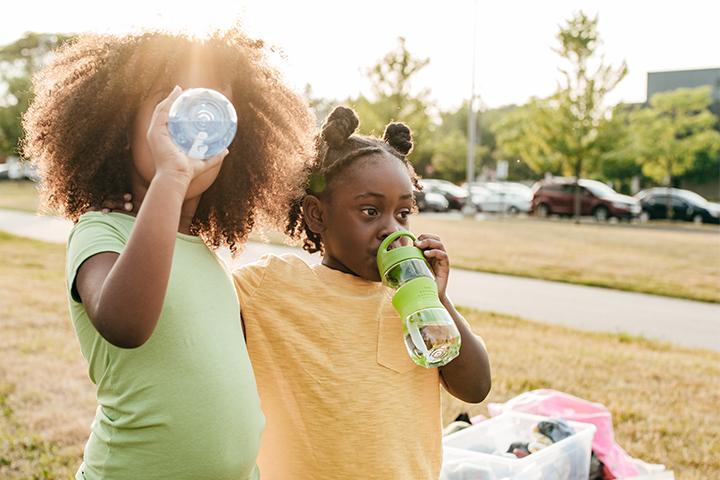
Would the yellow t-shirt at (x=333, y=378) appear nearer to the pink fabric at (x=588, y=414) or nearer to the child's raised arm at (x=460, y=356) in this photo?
the child's raised arm at (x=460, y=356)

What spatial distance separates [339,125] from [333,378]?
73 cm

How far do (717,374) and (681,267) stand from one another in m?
7.38

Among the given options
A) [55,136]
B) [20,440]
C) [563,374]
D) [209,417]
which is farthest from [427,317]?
[563,374]

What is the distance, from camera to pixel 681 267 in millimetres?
12203

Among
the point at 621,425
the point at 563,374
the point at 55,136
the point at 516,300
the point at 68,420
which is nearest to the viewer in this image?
the point at 55,136

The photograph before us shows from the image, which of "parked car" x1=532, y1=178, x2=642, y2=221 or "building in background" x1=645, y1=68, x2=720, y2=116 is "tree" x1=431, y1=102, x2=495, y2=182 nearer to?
"building in background" x1=645, y1=68, x2=720, y2=116

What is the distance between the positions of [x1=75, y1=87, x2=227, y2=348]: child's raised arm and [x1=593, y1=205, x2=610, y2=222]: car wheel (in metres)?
25.9

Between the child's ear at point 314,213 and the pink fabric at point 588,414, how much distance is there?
1752mm

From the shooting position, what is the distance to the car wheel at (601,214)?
25938 millimetres

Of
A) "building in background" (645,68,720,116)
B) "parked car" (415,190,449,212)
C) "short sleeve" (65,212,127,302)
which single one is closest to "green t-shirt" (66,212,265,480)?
"short sleeve" (65,212,127,302)

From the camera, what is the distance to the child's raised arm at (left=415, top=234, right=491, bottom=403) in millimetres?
2000

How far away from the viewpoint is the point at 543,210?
89.8 ft

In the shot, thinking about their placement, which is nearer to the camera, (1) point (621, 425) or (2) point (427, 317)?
(2) point (427, 317)

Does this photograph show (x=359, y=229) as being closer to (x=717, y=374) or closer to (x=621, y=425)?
(x=621, y=425)
